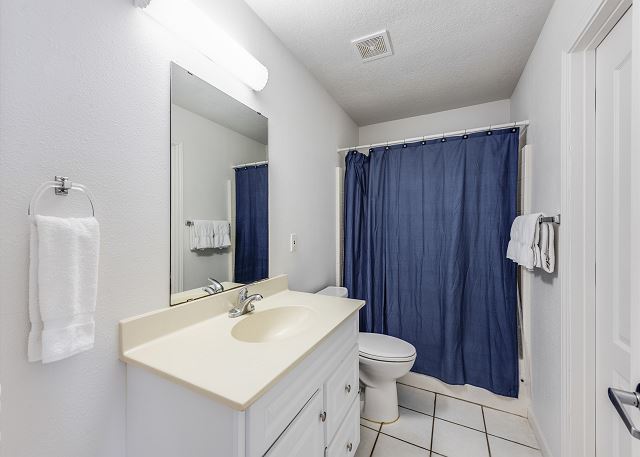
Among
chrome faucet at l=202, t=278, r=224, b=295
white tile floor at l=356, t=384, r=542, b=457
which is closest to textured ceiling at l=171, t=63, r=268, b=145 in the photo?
chrome faucet at l=202, t=278, r=224, b=295

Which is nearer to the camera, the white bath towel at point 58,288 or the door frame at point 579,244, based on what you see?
the white bath towel at point 58,288

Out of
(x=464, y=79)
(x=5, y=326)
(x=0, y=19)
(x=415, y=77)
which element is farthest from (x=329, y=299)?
(x=464, y=79)

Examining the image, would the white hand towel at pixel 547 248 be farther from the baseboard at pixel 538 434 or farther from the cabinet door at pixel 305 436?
the cabinet door at pixel 305 436

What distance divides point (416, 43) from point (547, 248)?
1.35 m

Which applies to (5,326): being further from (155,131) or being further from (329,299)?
(329,299)

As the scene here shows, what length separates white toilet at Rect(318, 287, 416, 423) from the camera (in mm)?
1615

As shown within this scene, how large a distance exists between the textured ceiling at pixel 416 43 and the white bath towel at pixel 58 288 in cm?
135

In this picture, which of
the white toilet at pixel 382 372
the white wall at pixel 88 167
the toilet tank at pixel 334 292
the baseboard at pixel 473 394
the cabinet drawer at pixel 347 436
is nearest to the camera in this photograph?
the white wall at pixel 88 167

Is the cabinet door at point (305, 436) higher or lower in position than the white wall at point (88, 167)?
lower

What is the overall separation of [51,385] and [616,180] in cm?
186

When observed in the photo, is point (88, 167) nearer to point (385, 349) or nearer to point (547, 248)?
point (385, 349)

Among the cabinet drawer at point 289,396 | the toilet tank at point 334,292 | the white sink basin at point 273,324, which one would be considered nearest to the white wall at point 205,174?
the white sink basin at point 273,324

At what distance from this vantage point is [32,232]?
0.64 meters

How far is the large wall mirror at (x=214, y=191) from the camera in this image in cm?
102
